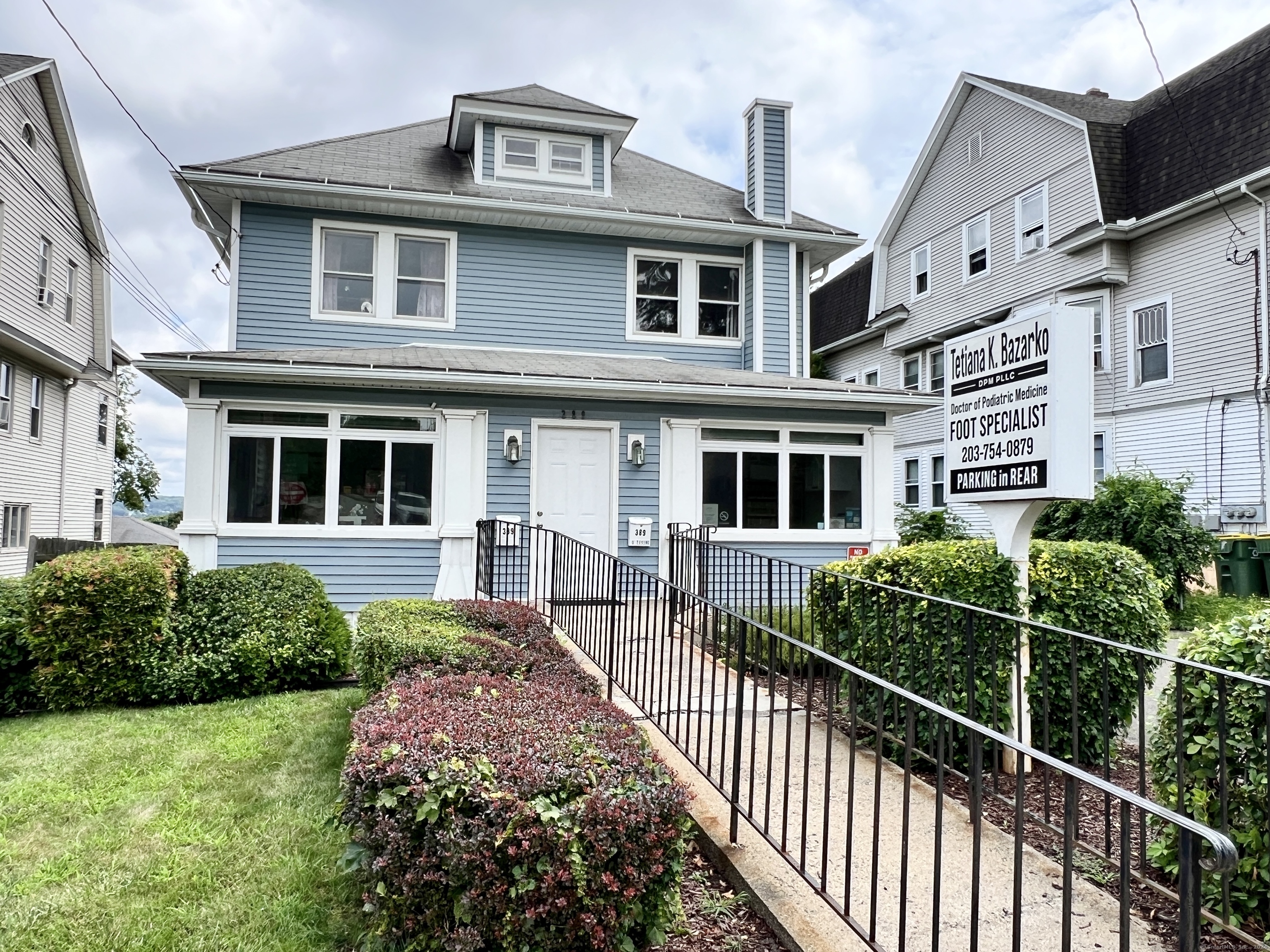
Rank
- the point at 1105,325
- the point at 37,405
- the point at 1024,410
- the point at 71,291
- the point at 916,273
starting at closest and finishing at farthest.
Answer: the point at 1024,410 < the point at 1105,325 < the point at 37,405 < the point at 71,291 < the point at 916,273

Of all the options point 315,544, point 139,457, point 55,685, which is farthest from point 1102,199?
point 139,457

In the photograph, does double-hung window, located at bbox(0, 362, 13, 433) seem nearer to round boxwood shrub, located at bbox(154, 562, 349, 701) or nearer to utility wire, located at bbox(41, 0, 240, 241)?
utility wire, located at bbox(41, 0, 240, 241)

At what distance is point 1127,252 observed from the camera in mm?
14859

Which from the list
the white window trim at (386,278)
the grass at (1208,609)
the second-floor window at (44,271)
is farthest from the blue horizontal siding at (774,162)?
the second-floor window at (44,271)

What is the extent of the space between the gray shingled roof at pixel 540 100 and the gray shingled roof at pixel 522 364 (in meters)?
3.64

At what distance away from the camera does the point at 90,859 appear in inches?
137

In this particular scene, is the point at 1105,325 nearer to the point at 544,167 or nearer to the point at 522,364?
the point at 544,167

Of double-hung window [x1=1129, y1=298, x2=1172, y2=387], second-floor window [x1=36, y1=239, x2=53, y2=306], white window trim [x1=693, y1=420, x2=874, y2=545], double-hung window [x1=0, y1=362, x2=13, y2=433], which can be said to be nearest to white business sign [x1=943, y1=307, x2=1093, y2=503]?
white window trim [x1=693, y1=420, x2=874, y2=545]

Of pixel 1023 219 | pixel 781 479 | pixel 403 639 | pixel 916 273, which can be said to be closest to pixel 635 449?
pixel 781 479

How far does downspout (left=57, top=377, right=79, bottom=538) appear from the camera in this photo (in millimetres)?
18750

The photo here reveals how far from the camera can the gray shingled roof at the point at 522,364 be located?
30.3ft

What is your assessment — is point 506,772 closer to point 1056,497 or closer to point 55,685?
point 1056,497

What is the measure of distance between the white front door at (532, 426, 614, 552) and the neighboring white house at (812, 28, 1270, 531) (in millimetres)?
8014

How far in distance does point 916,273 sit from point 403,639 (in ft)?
60.4
